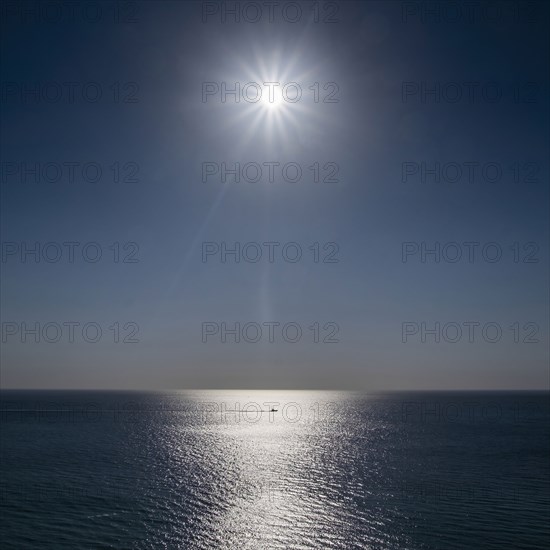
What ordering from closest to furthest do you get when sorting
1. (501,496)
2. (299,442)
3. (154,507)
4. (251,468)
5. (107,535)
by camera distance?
(107,535) → (154,507) → (501,496) → (251,468) → (299,442)

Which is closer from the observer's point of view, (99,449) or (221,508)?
(221,508)

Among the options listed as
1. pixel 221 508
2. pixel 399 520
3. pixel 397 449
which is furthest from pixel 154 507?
pixel 397 449

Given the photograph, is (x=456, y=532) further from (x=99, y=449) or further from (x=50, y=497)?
(x=99, y=449)

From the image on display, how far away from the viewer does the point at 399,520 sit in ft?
177

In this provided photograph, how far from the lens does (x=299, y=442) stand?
5167 inches

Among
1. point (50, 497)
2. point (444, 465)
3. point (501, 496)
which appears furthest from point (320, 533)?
point (444, 465)

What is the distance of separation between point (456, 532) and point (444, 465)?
43.1 metres

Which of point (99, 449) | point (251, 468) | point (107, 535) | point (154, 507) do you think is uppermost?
point (99, 449)

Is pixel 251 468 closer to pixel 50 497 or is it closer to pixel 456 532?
pixel 50 497

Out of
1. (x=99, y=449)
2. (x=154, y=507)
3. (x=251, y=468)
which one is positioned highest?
(x=99, y=449)

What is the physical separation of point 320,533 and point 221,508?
1593cm

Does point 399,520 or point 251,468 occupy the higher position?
point 251,468

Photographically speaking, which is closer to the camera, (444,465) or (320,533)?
(320,533)

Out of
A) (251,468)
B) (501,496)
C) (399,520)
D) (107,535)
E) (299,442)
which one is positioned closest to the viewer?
(107,535)
